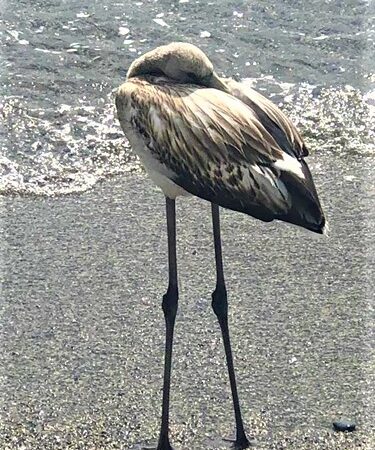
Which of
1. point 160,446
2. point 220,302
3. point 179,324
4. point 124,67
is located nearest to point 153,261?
point 179,324

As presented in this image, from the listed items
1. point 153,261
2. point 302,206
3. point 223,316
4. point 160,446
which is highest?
point 302,206

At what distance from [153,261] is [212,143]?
1.67m

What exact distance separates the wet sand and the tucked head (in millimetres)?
1182

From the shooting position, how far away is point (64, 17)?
27.8 ft

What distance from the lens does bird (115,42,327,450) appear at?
3.91 metres

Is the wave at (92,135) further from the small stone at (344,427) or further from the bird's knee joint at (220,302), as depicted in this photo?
the small stone at (344,427)

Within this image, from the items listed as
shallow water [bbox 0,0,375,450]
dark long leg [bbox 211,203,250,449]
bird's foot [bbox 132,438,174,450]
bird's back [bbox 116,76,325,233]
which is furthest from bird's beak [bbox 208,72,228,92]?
bird's foot [bbox 132,438,174,450]

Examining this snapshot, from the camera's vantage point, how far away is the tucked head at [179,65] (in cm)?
412

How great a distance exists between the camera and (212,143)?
13.0 ft

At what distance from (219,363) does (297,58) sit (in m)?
3.74

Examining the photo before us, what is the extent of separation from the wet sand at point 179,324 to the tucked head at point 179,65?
1182 millimetres

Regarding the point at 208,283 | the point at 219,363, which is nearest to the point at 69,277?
the point at 208,283

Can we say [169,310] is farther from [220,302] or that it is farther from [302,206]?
[302,206]

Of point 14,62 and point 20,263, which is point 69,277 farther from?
point 14,62
